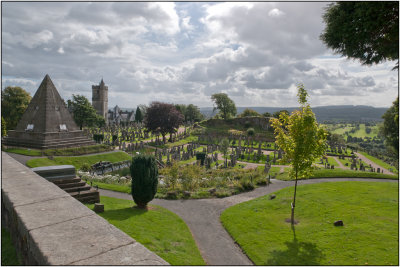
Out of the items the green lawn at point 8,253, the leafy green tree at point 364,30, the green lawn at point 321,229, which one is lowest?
the green lawn at point 321,229

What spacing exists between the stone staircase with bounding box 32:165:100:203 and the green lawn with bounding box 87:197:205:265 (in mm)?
646

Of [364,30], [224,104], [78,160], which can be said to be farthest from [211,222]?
[224,104]

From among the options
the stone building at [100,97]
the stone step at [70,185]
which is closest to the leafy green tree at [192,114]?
the stone building at [100,97]

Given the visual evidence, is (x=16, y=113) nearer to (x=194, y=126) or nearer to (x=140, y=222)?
(x=140, y=222)

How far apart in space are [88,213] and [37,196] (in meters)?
1.38

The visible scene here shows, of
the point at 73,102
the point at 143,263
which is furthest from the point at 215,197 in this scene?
the point at 73,102

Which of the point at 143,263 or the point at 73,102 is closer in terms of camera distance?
the point at 143,263

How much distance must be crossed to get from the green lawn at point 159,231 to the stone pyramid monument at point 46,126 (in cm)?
2365

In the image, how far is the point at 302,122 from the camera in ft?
41.2

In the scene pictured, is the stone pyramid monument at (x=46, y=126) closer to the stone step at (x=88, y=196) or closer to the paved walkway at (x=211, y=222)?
the paved walkway at (x=211, y=222)

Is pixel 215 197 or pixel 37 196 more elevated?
pixel 37 196

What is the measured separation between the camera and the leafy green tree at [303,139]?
1253 centimetres

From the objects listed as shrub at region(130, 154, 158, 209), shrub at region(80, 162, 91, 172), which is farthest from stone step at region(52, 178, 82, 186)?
shrub at region(80, 162, 91, 172)

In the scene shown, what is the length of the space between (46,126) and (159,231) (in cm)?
3052
